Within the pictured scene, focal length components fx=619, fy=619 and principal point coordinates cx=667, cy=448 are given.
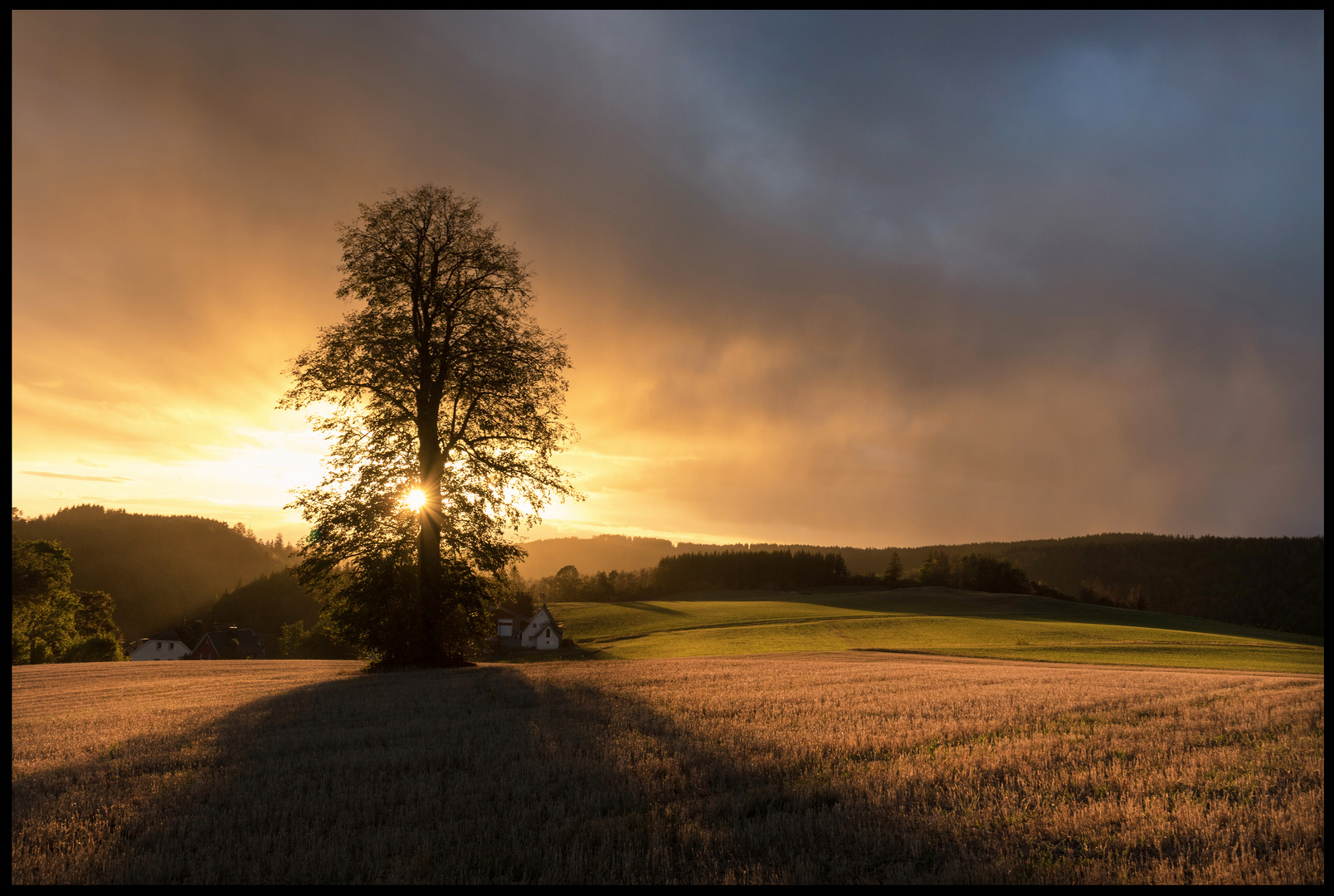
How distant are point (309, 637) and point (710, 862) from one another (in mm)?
101494

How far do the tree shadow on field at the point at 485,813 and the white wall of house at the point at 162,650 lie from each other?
12335cm

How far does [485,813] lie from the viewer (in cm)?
598

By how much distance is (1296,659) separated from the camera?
3872 centimetres

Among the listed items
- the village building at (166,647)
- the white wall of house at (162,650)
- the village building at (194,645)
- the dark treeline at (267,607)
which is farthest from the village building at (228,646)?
the dark treeline at (267,607)

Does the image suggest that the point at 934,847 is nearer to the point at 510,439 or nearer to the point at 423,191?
the point at 510,439

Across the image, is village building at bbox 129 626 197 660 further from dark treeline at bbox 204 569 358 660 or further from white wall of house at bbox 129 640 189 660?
dark treeline at bbox 204 569 358 660

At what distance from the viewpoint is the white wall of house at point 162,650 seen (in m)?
103

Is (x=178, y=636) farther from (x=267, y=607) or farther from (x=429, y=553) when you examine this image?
(x=429, y=553)

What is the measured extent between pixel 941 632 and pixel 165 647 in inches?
4714

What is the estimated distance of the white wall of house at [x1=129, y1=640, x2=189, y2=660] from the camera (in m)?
103

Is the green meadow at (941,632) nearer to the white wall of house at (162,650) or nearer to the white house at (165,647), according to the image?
the white house at (165,647)

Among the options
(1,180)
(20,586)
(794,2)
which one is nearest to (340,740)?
(1,180)

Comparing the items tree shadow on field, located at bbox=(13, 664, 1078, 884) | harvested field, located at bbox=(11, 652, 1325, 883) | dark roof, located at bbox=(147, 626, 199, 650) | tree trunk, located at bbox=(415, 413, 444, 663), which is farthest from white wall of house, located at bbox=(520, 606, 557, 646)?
tree shadow on field, located at bbox=(13, 664, 1078, 884)

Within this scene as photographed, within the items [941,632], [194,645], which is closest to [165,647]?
[194,645]
